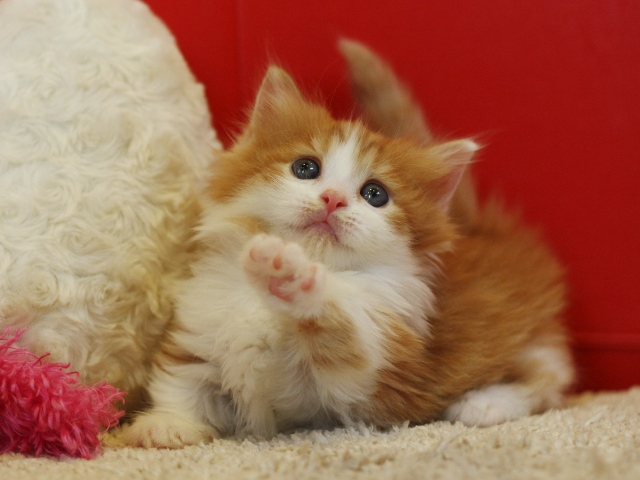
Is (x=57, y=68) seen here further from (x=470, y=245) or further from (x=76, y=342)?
(x=470, y=245)

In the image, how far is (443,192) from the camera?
50.2 inches

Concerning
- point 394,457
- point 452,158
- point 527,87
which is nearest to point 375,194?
point 452,158

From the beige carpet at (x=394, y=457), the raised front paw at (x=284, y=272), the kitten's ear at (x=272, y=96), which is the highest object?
the kitten's ear at (x=272, y=96)

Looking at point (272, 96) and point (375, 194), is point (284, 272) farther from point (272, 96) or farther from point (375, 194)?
point (272, 96)

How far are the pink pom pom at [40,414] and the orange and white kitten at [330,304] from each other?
0.11 meters

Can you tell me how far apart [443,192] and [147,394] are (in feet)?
2.43

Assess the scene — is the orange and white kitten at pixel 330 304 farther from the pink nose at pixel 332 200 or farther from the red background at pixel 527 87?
the red background at pixel 527 87

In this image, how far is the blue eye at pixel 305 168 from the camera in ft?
3.81

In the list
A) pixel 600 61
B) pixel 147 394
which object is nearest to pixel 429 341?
pixel 147 394

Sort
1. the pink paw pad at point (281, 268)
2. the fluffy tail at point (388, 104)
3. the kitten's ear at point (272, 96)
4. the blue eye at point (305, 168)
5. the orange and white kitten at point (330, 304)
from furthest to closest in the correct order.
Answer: the fluffy tail at point (388, 104)
the kitten's ear at point (272, 96)
the blue eye at point (305, 168)
the orange and white kitten at point (330, 304)
the pink paw pad at point (281, 268)

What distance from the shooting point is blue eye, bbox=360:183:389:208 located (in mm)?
1162

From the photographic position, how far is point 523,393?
1267 mm

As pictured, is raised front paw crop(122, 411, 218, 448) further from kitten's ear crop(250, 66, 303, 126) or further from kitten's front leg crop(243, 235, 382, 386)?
kitten's ear crop(250, 66, 303, 126)

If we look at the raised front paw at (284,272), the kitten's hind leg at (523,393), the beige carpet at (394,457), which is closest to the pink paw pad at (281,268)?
the raised front paw at (284,272)
